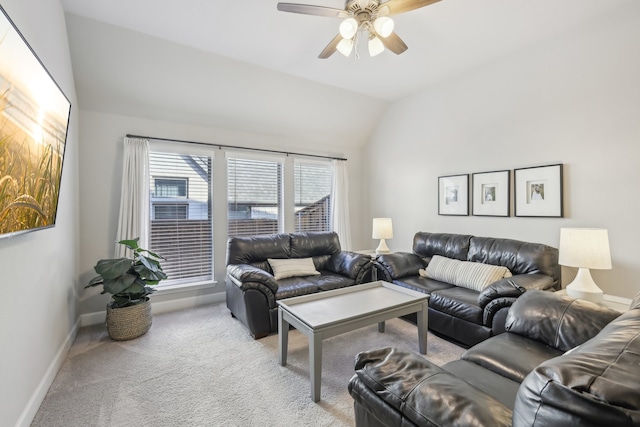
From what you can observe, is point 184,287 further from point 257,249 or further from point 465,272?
point 465,272

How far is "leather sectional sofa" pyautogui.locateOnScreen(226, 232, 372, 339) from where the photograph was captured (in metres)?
2.92

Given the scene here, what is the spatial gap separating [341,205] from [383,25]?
11.0 feet

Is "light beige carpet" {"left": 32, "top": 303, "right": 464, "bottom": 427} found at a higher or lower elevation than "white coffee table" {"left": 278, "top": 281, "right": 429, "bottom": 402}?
lower

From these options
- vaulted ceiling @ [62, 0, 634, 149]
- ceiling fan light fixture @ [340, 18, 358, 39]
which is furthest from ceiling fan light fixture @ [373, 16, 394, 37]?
vaulted ceiling @ [62, 0, 634, 149]

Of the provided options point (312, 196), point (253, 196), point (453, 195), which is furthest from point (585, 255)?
point (253, 196)

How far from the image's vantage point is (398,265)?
3609 mm

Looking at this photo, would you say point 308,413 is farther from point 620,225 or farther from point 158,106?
point 158,106

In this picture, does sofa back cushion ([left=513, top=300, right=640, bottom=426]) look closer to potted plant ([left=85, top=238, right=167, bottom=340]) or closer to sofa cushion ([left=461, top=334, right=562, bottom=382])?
sofa cushion ([left=461, top=334, right=562, bottom=382])

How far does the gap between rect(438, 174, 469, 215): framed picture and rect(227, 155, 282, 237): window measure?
2489 mm

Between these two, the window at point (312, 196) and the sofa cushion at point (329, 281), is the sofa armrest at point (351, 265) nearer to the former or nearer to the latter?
the sofa cushion at point (329, 281)

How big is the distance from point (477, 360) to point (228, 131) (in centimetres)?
396

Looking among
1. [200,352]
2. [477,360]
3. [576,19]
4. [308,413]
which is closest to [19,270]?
[200,352]

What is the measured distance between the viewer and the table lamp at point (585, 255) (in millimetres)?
2412

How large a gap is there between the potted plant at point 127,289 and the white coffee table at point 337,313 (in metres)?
1.54
